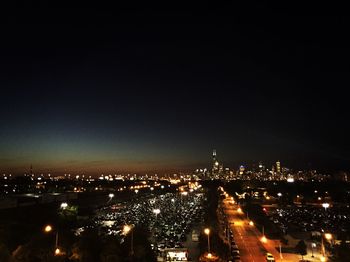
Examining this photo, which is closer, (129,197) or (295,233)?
(295,233)

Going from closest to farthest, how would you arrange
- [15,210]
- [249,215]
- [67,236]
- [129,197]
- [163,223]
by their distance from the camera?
[67,236]
[15,210]
[163,223]
[249,215]
[129,197]

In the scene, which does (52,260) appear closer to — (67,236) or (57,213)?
(67,236)

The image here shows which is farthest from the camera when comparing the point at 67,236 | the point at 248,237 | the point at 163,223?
the point at 163,223

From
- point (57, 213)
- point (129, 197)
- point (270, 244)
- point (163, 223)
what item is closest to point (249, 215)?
point (163, 223)

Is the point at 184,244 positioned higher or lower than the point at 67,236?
lower

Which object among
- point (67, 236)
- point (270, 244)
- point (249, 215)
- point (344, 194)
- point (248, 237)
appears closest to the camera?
point (67, 236)

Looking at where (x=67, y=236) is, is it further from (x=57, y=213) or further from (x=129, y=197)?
(x=129, y=197)

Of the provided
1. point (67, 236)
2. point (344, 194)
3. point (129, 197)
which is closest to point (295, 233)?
point (67, 236)

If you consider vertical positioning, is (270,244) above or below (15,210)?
below

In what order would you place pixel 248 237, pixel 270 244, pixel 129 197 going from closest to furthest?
pixel 270 244, pixel 248 237, pixel 129 197
